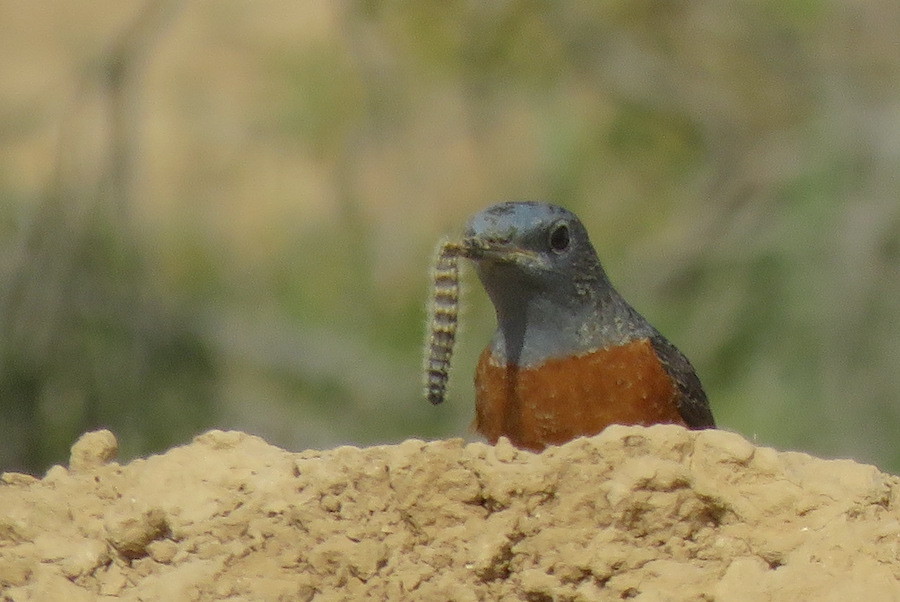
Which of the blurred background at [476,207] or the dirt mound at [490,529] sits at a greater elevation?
the blurred background at [476,207]

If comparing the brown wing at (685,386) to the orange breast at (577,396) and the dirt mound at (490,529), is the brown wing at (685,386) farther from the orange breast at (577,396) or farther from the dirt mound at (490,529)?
the dirt mound at (490,529)

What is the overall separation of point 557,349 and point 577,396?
0.96 feet

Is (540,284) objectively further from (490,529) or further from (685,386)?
(490,529)

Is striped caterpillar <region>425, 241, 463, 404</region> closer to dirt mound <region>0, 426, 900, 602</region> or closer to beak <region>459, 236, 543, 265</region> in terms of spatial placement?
beak <region>459, 236, 543, 265</region>

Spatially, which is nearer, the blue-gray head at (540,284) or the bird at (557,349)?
the bird at (557,349)

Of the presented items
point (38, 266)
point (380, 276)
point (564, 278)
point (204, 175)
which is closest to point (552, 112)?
point (380, 276)

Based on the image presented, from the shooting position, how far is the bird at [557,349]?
7.24 metres

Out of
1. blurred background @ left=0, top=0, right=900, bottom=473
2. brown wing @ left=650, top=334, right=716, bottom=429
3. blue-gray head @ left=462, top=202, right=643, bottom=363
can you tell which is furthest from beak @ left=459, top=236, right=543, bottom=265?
blurred background @ left=0, top=0, right=900, bottom=473

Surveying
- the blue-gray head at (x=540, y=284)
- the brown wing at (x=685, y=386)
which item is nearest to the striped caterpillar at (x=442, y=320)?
the blue-gray head at (x=540, y=284)

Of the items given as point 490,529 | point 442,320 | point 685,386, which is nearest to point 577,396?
point 685,386

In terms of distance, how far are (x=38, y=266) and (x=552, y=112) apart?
3.95 meters

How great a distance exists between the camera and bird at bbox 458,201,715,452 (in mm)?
7242

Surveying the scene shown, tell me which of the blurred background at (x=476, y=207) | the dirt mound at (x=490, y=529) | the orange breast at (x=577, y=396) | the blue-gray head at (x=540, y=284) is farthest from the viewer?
the blurred background at (x=476, y=207)

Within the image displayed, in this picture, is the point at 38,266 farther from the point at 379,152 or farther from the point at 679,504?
the point at 679,504
